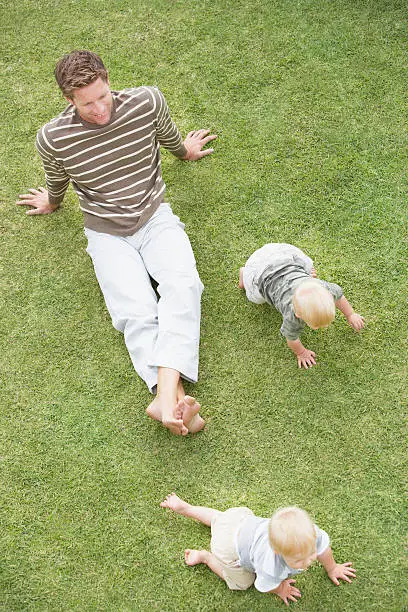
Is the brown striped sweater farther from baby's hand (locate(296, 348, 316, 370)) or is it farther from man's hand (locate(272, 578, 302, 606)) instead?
man's hand (locate(272, 578, 302, 606))

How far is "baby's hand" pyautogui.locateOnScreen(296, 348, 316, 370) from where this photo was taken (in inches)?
124

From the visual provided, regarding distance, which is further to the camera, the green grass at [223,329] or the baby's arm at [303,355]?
the baby's arm at [303,355]

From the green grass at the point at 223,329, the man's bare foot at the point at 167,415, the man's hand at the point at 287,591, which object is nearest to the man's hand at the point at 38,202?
the green grass at the point at 223,329

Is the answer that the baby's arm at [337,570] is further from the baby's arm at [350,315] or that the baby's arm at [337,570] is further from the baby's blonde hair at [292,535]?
the baby's arm at [350,315]

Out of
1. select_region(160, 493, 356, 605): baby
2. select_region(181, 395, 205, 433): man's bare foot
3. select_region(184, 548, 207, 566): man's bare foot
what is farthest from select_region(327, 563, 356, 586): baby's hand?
Result: select_region(181, 395, 205, 433): man's bare foot

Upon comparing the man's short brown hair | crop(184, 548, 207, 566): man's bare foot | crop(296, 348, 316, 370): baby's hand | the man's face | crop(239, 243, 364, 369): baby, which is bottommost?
crop(184, 548, 207, 566): man's bare foot

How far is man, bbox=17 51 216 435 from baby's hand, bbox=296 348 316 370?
0.46 metres

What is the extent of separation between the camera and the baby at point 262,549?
8.01 ft

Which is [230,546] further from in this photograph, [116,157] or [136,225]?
[116,157]

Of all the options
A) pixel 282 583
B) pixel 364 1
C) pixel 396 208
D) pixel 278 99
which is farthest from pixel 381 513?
pixel 364 1

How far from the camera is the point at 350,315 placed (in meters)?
3.12

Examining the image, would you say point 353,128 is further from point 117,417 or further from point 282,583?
point 282,583

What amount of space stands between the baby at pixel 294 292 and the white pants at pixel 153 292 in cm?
27

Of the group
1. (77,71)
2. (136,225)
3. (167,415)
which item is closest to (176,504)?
(167,415)
